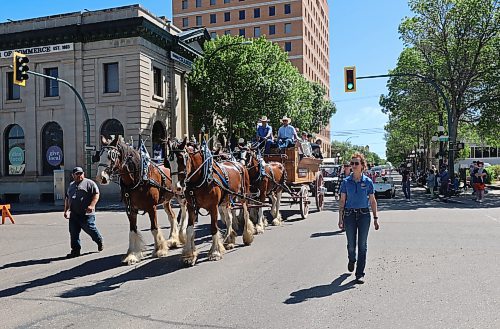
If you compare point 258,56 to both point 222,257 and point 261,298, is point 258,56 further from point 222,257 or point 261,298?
point 261,298

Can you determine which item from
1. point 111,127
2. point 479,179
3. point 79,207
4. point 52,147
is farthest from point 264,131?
point 52,147

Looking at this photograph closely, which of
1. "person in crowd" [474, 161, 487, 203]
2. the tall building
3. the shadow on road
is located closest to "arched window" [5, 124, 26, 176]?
"person in crowd" [474, 161, 487, 203]

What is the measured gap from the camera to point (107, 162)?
8.34 metres

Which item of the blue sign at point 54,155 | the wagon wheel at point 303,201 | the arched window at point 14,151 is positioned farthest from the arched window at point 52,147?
the wagon wheel at point 303,201

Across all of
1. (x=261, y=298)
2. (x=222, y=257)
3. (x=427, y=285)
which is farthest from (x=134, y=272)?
(x=427, y=285)

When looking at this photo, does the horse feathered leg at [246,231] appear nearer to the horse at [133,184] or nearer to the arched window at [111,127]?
the horse at [133,184]

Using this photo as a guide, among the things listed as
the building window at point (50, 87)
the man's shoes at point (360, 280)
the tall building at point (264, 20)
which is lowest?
the man's shoes at point (360, 280)

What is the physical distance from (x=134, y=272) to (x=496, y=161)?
297ft

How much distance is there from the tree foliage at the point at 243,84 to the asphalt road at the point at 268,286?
19.8 m

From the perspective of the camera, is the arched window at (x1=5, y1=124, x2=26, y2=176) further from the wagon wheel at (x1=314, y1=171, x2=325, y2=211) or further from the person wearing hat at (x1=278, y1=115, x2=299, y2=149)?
the person wearing hat at (x1=278, y1=115, x2=299, y2=149)

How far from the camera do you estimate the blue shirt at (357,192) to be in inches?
286

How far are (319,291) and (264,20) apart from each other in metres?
73.4

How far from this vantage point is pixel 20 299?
666cm

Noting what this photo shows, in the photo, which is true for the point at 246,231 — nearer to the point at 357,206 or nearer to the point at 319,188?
the point at 357,206
